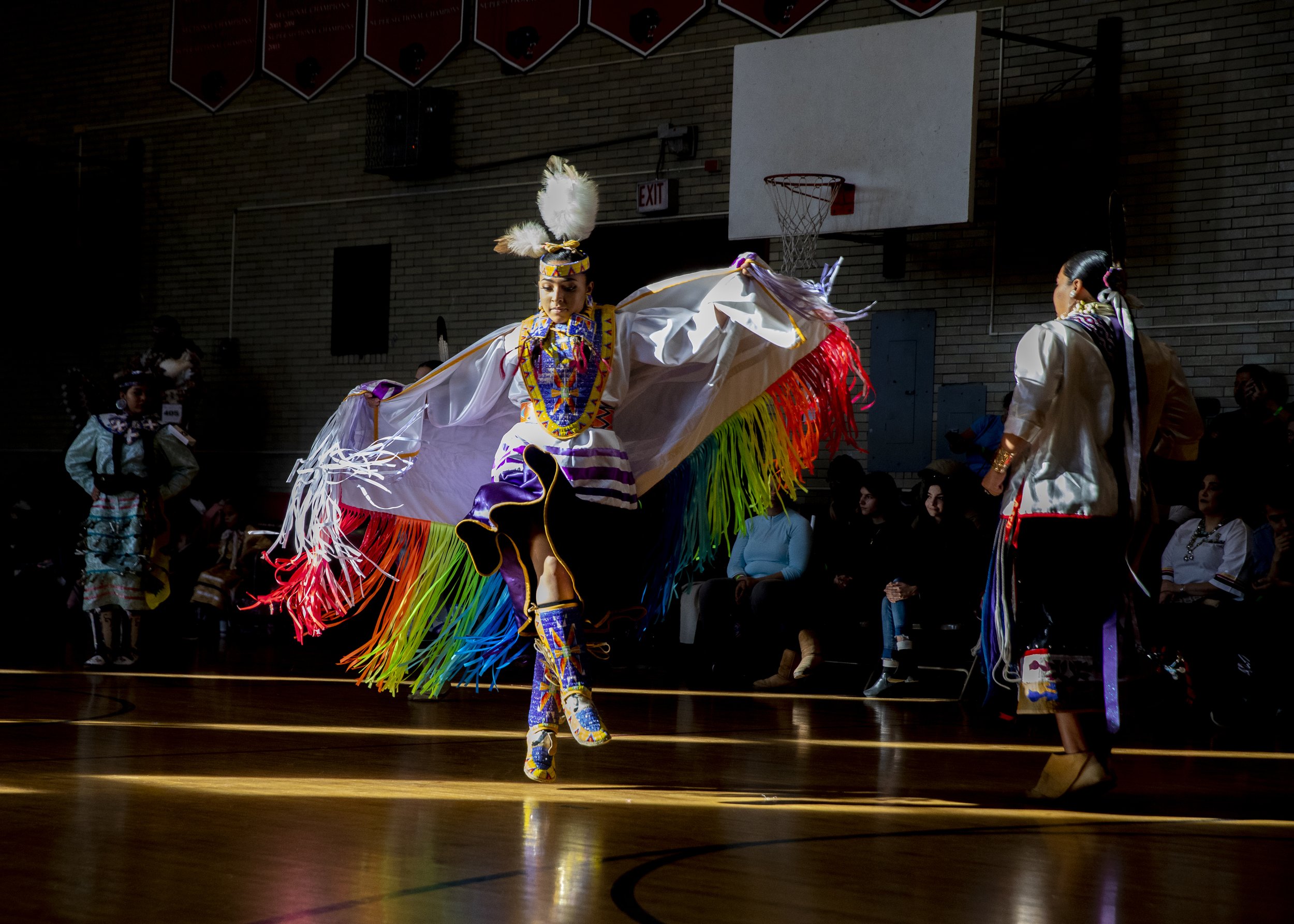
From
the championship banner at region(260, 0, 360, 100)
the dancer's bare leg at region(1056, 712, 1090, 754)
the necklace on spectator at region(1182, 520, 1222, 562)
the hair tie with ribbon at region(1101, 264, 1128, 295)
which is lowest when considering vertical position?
the dancer's bare leg at region(1056, 712, 1090, 754)

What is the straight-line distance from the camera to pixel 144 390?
7051mm

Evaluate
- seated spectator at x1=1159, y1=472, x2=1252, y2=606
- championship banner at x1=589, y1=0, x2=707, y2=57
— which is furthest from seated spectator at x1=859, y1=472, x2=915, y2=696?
championship banner at x1=589, y1=0, x2=707, y2=57

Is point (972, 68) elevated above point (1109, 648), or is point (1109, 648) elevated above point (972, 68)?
point (972, 68)

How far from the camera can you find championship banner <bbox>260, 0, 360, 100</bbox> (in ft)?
36.1

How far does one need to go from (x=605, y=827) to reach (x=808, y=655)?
400 cm

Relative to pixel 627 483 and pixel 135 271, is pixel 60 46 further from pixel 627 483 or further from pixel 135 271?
pixel 627 483

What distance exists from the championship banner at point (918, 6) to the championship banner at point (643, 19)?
1437 millimetres

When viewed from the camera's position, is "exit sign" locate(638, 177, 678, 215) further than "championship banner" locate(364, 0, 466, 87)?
No

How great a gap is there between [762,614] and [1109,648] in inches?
137

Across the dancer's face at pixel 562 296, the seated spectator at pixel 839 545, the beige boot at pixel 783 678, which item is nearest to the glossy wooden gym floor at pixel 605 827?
the dancer's face at pixel 562 296

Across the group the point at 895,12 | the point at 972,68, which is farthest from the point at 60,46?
the point at 972,68

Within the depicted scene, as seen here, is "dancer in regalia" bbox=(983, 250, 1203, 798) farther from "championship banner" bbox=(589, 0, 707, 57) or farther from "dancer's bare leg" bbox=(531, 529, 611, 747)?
"championship banner" bbox=(589, 0, 707, 57)

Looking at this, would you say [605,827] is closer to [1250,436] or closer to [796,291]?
[796,291]

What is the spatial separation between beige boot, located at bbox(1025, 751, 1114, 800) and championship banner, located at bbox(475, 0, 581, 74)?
7860mm
